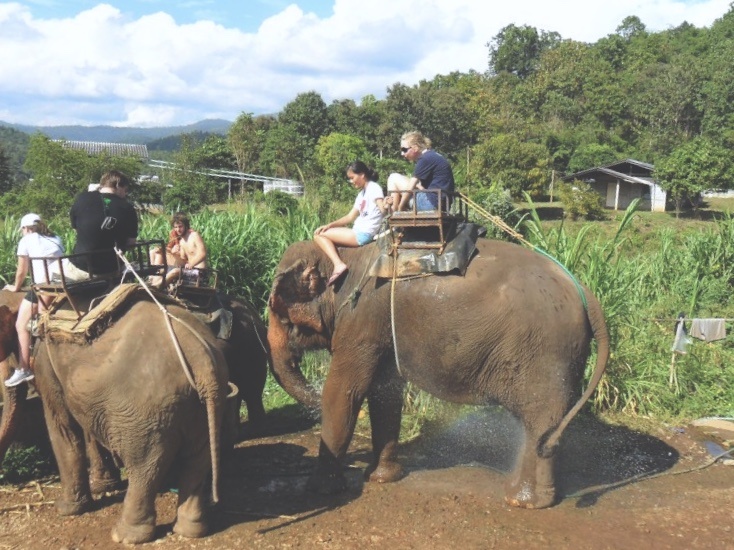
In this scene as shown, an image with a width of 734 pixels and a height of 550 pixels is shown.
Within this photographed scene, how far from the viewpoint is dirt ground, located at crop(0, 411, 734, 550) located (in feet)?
16.4

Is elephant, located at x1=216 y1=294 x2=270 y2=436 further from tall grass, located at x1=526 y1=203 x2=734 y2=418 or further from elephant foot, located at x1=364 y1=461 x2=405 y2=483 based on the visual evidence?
tall grass, located at x1=526 y1=203 x2=734 y2=418

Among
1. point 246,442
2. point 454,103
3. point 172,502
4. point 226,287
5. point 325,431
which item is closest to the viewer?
point 172,502

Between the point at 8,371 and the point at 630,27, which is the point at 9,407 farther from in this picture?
the point at 630,27

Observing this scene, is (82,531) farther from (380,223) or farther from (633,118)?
(633,118)

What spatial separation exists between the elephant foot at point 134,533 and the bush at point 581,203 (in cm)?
3126

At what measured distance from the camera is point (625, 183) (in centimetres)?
4028

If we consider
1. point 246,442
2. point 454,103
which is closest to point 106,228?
point 246,442

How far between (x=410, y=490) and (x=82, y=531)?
95.7 inches

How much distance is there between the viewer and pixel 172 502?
217 inches

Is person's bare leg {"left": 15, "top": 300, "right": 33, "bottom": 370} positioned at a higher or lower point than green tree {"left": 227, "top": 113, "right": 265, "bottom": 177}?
lower

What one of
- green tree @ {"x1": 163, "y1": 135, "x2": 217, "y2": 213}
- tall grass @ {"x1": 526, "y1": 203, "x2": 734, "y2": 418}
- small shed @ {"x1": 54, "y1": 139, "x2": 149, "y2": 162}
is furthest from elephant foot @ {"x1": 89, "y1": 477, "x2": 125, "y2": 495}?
small shed @ {"x1": 54, "y1": 139, "x2": 149, "y2": 162}

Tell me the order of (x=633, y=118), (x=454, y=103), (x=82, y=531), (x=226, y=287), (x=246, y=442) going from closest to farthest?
(x=82, y=531), (x=246, y=442), (x=226, y=287), (x=454, y=103), (x=633, y=118)

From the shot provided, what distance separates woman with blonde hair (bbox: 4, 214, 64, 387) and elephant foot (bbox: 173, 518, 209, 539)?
5.31ft

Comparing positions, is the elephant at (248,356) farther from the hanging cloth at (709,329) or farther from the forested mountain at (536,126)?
the forested mountain at (536,126)
